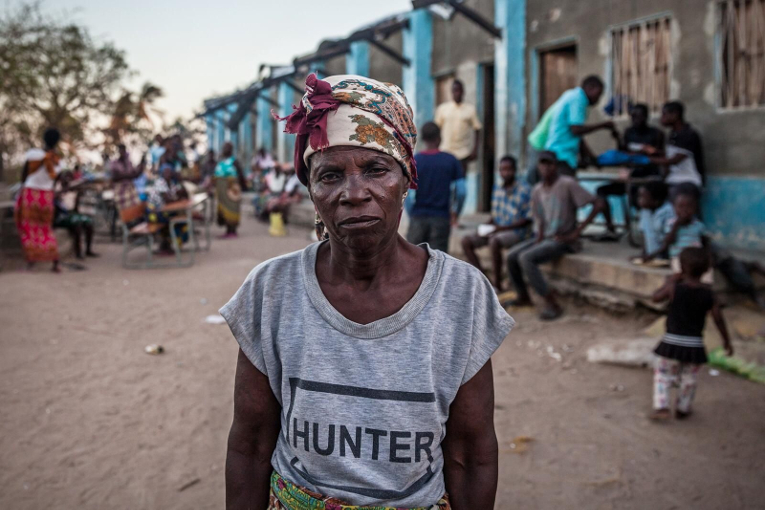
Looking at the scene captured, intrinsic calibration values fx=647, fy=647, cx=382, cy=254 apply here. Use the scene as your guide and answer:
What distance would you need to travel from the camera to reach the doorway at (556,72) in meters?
9.05

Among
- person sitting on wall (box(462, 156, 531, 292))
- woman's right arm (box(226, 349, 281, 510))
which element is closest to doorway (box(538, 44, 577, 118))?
person sitting on wall (box(462, 156, 531, 292))

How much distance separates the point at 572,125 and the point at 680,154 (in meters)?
1.08

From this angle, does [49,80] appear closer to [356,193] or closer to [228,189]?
[228,189]

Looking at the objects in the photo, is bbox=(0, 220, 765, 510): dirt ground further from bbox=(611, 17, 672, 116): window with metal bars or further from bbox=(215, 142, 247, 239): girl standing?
bbox=(215, 142, 247, 239): girl standing

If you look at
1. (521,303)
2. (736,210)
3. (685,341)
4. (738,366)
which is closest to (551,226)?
(521,303)

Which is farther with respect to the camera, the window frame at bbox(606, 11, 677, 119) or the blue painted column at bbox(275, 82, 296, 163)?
the blue painted column at bbox(275, 82, 296, 163)

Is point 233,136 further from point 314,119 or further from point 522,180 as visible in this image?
point 314,119

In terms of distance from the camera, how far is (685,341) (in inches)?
154

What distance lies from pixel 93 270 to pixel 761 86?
826cm

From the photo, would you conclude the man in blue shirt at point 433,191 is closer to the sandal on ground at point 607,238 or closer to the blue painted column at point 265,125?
the sandal on ground at point 607,238

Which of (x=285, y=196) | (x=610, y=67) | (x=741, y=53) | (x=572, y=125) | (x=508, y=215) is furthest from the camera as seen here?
(x=285, y=196)

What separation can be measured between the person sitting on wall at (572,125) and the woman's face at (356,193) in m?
5.52

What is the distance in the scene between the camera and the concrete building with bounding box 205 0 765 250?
619cm

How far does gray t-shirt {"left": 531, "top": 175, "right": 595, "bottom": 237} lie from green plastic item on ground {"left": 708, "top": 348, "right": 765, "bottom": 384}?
1.98m
